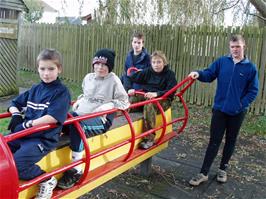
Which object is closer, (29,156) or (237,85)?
(29,156)

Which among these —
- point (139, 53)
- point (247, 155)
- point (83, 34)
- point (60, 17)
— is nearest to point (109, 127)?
point (139, 53)

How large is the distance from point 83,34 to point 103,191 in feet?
28.9

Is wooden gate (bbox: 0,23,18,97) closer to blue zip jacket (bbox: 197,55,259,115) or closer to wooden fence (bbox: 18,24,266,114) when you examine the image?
wooden fence (bbox: 18,24,266,114)

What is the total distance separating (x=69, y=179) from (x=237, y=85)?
7.85ft

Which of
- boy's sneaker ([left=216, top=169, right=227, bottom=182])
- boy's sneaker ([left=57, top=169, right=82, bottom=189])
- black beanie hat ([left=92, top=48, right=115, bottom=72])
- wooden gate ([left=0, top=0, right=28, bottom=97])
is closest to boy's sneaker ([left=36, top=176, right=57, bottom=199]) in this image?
boy's sneaker ([left=57, top=169, right=82, bottom=189])

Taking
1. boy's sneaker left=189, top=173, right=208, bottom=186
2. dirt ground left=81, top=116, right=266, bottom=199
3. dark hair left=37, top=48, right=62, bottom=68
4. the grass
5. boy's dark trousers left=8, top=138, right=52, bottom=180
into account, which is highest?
dark hair left=37, top=48, right=62, bottom=68

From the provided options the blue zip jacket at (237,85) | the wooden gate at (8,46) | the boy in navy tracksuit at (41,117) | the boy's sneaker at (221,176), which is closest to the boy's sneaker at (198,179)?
the boy's sneaker at (221,176)

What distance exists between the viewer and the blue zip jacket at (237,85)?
14.1 ft

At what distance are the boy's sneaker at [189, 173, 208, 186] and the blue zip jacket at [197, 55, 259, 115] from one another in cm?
91

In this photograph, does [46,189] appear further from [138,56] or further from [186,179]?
[138,56]

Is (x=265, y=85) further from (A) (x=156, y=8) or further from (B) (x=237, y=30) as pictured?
(A) (x=156, y=8)

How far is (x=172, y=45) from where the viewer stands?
9.93 meters

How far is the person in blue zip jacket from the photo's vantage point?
14.1 ft

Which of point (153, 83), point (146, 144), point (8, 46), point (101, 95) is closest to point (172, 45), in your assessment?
point (8, 46)
